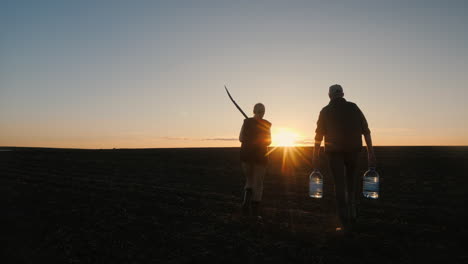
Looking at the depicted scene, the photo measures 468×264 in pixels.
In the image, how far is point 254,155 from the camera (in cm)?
797

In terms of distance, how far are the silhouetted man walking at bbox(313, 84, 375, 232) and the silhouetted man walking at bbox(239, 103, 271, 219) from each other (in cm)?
177

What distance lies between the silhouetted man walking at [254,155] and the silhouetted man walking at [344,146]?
1.77 meters

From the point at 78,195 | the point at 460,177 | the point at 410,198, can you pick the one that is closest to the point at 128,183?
the point at 78,195

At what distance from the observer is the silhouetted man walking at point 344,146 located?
6.27m

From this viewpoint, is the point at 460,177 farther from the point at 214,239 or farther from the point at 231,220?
the point at 214,239

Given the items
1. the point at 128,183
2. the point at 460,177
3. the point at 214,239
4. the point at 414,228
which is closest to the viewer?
the point at 214,239

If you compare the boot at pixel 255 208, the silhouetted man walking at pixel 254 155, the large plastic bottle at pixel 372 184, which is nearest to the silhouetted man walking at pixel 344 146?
the large plastic bottle at pixel 372 184

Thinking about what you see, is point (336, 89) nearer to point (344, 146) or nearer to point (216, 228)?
point (344, 146)

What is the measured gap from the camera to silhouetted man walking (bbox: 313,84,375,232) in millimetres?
6266

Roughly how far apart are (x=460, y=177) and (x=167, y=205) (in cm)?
1228

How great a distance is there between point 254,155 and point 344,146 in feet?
6.99

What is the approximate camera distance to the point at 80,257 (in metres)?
5.23

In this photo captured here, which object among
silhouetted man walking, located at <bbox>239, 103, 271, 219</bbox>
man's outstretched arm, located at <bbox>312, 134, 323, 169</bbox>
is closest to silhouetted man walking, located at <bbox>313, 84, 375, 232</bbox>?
man's outstretched arm, located at <bbox>312, 134, 323, 169</bbox>

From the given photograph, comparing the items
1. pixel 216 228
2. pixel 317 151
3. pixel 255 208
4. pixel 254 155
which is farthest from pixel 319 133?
pixel 216 228
